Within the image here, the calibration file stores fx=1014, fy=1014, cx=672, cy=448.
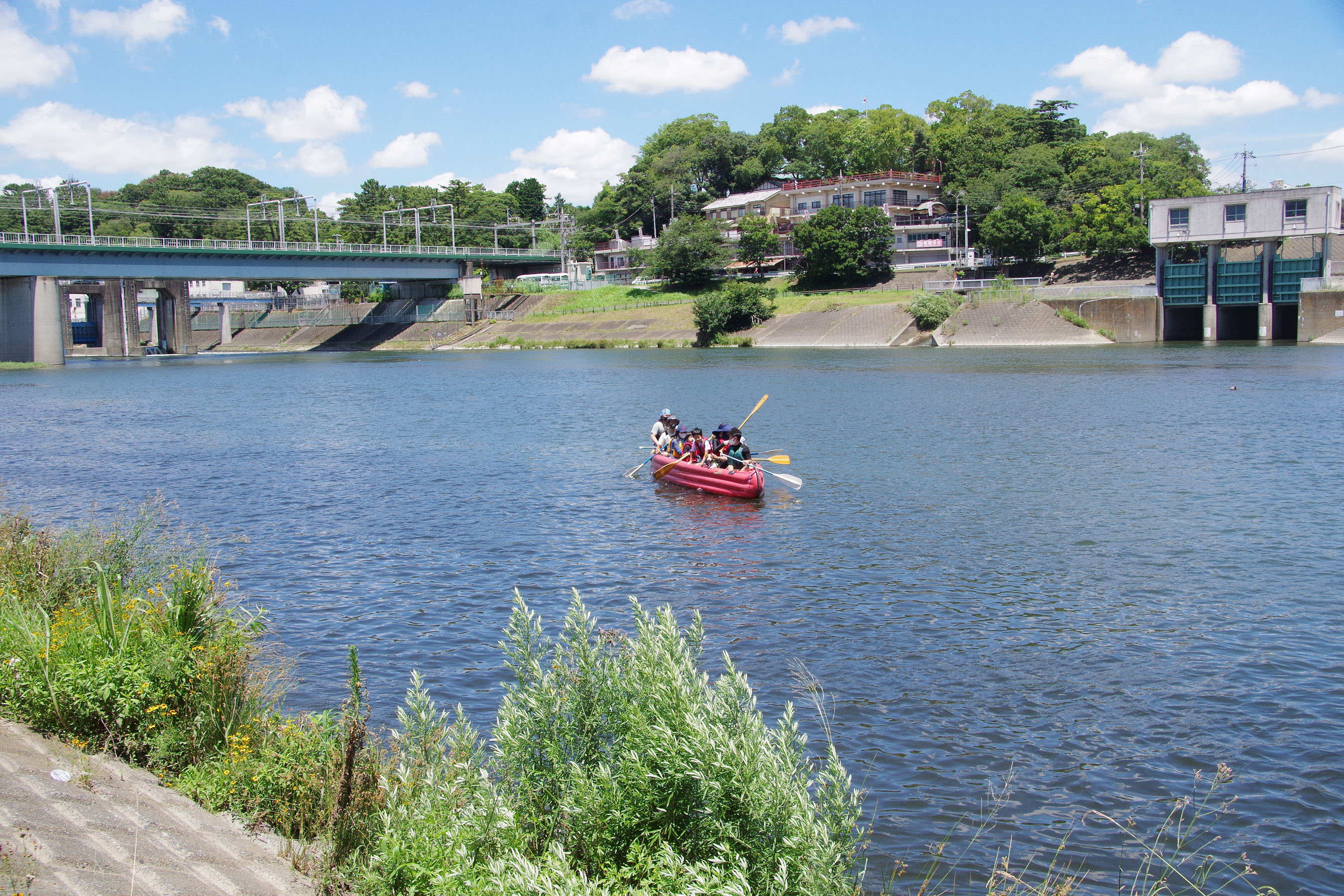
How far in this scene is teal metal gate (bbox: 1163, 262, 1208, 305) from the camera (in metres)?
79.8

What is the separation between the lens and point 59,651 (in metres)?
10.4

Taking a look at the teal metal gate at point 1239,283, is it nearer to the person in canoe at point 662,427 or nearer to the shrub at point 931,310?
the shrub at point 931,310

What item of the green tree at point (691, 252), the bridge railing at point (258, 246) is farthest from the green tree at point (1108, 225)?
the bridge railing at point (258, 246)

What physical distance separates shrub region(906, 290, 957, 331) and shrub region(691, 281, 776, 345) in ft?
50.7

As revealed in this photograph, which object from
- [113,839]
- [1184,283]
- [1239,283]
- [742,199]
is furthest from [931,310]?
[113,839]

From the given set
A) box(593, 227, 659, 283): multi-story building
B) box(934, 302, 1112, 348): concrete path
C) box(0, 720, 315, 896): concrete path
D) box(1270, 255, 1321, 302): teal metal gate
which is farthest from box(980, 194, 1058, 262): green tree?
box(0, 720, 315, 896): concrete path

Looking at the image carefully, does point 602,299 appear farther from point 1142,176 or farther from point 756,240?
point 1142,176

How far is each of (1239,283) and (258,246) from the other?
92972 mm

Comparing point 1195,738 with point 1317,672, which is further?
point 1317,672

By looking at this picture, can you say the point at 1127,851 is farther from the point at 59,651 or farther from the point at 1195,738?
the point at 59,651

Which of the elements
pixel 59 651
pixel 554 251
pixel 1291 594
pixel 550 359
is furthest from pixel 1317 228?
pixel 554 251

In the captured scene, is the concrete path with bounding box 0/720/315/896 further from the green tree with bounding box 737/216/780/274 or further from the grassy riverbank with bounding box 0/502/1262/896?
the green tree with bounding box 737/216/780/274

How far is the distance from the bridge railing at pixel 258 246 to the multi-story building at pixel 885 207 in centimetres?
2915

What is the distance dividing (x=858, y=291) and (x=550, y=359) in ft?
107
